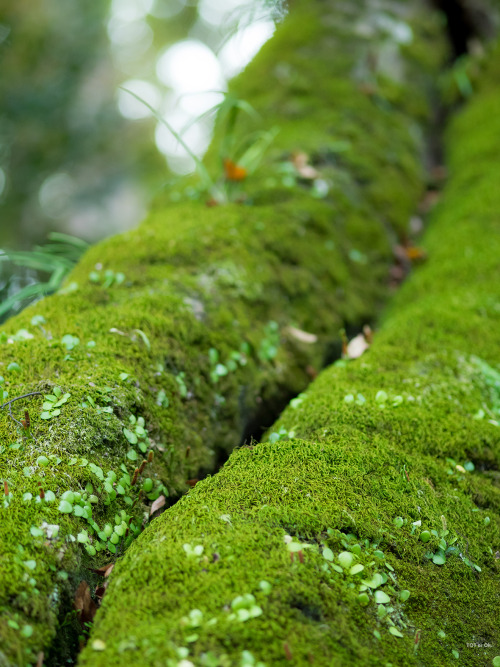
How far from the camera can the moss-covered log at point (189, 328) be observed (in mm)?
1389

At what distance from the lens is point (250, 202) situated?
3061 millimetres

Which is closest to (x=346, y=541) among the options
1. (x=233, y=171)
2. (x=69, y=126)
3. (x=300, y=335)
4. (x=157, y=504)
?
(x=157, y=504)

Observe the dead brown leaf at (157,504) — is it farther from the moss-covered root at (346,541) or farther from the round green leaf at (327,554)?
the round green leaf at (327,554)

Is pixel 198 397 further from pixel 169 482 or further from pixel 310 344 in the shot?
pixel 310 344

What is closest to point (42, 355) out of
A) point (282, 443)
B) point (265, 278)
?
point (282, 443)

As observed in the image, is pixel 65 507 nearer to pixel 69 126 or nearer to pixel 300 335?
pixel 300 335

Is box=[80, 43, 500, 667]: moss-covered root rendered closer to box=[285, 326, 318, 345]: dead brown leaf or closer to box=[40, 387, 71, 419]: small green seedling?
box=[285, 326, 318, 345]: dead brown leaf

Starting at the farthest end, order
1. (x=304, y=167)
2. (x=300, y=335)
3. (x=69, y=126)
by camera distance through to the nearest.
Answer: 1. (x=69, y=126)
2. (x=304, y=167)
3. (x=300, y=335)

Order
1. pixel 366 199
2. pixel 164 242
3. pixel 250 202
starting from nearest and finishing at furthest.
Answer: pixel 164 242
pixel 250 202
pixel 366 199

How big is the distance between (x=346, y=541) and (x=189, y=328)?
117 centimetres

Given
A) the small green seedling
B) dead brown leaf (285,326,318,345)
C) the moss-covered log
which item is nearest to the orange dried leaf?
the moss-covered log

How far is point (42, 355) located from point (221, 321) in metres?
0.86

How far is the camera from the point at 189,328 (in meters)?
2.17

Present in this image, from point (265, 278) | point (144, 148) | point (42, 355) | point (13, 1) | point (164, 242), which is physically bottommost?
point (144, 148)
